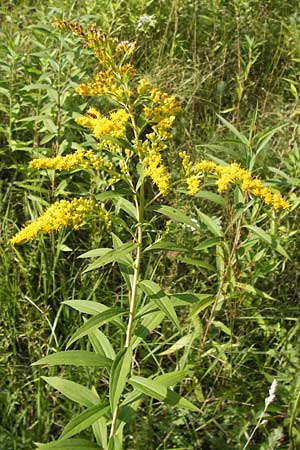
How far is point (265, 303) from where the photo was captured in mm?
2852

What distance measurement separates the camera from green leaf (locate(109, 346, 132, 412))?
159cm

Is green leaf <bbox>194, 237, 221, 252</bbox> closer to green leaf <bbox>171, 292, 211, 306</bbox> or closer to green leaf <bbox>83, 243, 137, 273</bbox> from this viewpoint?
green leaf <bbox>171, 292, 211, 306</bbox>

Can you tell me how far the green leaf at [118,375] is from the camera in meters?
1.59

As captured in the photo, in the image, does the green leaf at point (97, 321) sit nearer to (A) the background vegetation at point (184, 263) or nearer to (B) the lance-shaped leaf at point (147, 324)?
(B) the lance-shaped leaf at point (147, 324)

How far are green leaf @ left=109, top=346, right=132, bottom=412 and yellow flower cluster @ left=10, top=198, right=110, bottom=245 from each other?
390 mm

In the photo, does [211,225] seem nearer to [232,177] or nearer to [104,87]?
[232,177]

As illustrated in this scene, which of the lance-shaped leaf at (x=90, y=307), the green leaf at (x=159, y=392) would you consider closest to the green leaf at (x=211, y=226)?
the lance-shaped leaf at (x=90, y=307)

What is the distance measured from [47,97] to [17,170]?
49cm

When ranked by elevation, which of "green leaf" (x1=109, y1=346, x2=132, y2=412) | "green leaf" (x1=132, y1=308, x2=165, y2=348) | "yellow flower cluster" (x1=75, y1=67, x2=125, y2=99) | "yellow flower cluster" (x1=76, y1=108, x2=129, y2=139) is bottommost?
"green leaf" (x1=132, y1=308, x2=165, y2=348)

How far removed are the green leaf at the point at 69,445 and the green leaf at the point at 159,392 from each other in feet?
0.75

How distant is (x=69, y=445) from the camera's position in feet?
5.68

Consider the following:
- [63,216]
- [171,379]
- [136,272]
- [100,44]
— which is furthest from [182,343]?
[100,44]

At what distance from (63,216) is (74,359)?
1.35ft

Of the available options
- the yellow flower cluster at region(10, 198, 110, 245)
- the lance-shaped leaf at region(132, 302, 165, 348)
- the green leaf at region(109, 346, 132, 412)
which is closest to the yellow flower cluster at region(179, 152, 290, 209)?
the yellow flower cluster at region(10, 198, 110, 245)
